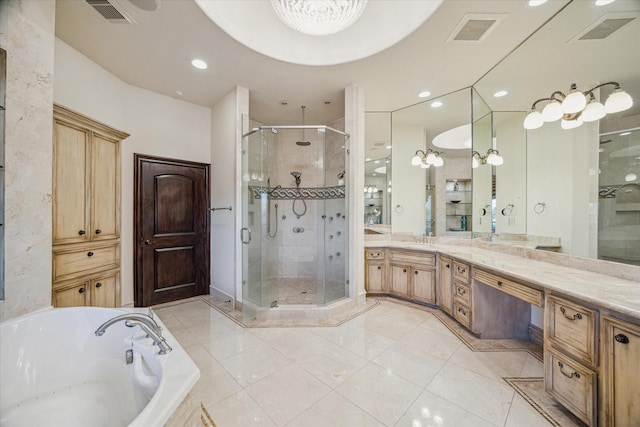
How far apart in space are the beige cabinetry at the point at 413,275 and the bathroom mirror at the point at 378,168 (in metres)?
0.62

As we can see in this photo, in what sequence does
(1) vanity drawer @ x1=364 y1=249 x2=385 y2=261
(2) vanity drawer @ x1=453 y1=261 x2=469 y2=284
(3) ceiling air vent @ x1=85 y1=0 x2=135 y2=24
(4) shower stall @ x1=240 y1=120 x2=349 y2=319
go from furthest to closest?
(1) vanity drawer @ x1=364 y1=249 x2=385 y2=261 < (4) shower stall @ x1=240 y1=120 x2=349 y2=319 < (2) vanity drawer @ x1=453 y1=261 x2=469 y2=284 < (3) ceiling air vent @ x1=85 y1=0 x2=135 y2=24

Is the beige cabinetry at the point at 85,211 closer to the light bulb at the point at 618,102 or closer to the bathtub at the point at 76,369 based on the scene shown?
the bathtub at the point at 76,369

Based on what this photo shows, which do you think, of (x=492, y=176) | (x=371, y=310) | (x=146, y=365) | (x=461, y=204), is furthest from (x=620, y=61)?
(x=146, y=365)

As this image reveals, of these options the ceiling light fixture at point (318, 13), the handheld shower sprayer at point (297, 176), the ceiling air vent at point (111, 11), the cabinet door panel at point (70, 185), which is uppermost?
the ceiling light fixture at point (318, 13)

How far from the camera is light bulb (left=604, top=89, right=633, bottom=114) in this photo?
61.8 inches

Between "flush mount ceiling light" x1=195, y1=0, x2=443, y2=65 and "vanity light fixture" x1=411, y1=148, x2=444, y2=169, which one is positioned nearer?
"flush mount ceiling light" x1=195, y1=0, x2=443, y2=65

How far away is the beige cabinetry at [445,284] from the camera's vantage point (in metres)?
2.78

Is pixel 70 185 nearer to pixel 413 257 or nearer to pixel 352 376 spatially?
pixel 352 376

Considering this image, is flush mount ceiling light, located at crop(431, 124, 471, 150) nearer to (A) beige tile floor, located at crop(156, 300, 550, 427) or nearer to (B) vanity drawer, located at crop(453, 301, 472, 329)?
(B) vanity drawer, located at crop(453, 301, 472, 329)

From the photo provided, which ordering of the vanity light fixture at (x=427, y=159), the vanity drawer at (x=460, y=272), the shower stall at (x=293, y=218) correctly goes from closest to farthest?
1. the vanity drawer at (x=460, y=272)
2. the shower stall at (x=293, y=218)
3. the vanity light fixture at (x=427, y=159)

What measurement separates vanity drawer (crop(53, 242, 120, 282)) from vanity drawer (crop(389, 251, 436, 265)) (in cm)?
339

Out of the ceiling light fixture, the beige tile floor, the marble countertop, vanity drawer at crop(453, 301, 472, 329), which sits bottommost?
the beige tile floor

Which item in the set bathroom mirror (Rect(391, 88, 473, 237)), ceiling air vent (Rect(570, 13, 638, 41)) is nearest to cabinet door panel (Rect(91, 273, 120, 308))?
bathroom mirror (Rect(391, 88, 473, 237))

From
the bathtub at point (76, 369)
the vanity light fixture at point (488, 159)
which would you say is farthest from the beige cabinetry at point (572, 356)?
the bathtub at point (76, 369)
